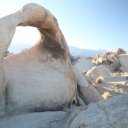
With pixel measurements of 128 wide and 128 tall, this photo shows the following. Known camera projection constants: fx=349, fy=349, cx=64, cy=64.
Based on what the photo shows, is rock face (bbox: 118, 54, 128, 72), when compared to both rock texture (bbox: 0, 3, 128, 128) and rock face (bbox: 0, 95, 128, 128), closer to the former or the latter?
rock texture (bbox: 0, 3, 128, 128)

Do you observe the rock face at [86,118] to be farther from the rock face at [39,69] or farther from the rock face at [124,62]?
the rock face at [124,62]

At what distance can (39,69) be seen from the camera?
24.0ft

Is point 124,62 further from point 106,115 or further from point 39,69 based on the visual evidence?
point 106,115

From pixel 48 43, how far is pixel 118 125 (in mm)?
3825

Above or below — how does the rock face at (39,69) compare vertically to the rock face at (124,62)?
above

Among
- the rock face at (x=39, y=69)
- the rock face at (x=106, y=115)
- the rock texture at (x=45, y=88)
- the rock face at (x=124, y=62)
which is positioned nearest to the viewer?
the rock face at (x=106, y=115)

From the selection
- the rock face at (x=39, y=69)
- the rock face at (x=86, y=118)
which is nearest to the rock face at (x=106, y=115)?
the rock face at (x=86, y=118)

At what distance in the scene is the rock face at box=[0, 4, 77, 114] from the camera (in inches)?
255

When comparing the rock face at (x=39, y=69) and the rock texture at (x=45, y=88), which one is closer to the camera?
A: the rock texture at (x=45, y=88)

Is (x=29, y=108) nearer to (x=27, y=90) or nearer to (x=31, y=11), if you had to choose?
(x=27, y=90)

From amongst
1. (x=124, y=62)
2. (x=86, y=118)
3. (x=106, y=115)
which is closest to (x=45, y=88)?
(x=86, y=118)

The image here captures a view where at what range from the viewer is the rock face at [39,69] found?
6477 millimetres

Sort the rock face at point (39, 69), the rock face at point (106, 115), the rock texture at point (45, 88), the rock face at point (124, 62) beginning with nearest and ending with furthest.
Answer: the rock face at point (106, 115) < the rock texture at point (45, 88) < the rock face at point (39, 69) < the rock face at point (124, 62)

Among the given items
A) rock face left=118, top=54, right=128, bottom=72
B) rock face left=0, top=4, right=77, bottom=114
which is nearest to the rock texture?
rock face left=0, top=4, right=77, bottom=114
